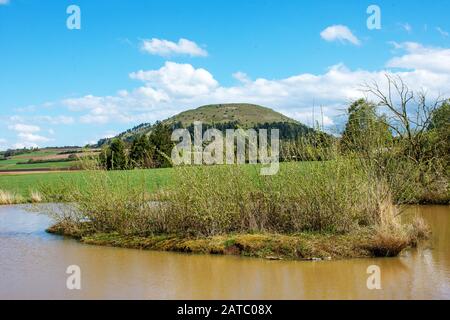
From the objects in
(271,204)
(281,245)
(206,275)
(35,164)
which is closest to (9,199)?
(271,204)

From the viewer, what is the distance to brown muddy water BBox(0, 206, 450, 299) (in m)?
9.23

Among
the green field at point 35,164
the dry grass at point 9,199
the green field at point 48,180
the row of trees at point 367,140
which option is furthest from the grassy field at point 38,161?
the row of trees at point 367,140

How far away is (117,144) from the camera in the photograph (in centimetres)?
4991

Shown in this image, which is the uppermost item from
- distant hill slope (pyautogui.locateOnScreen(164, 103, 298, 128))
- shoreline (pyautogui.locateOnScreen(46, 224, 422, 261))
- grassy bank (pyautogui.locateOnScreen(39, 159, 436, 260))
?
distant hill slope (pyautogui.locateOnScreen(164, 103, 298, 128))

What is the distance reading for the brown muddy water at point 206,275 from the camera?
30.3ft

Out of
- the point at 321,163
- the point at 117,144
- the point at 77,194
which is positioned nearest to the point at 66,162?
the point at 117,144

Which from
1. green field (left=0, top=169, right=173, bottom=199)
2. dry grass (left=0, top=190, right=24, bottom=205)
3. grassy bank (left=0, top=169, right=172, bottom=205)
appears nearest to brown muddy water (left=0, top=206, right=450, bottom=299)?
grassy bank (left=0, top=169, right=172, bottom=205)

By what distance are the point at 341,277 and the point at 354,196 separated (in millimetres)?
3856

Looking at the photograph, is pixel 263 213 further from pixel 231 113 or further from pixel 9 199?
pixel 231 113

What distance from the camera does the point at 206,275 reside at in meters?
10.6

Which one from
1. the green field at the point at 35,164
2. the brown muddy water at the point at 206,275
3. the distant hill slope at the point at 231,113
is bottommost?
the brown muddy water at the point at 206,275

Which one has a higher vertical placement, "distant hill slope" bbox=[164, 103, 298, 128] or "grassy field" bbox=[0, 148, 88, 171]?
"distant hill slope" bbox=[164, 103, 298, 128]

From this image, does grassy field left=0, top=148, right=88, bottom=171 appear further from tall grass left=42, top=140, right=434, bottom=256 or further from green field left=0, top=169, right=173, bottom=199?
tall grass left=42, top=140, right=434, bottom=256

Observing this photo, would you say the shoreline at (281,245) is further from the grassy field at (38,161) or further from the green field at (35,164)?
the grassy field at (38,161)
